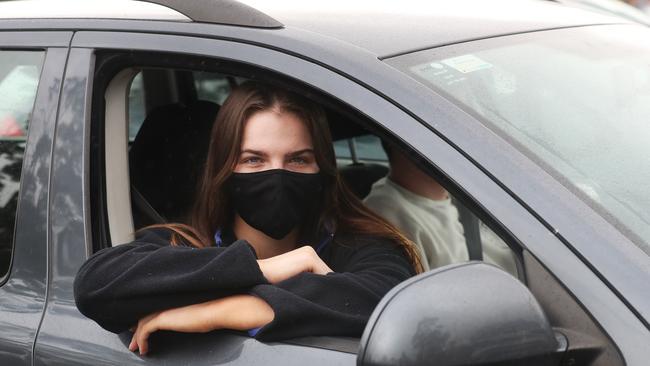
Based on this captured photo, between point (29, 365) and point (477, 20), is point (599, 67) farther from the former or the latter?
point (29, 365)

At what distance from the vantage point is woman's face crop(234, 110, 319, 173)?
2.40 metres

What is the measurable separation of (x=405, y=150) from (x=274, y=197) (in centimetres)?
49

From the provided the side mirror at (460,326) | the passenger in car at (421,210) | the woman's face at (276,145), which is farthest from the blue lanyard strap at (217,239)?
the side mirror at (460,326)

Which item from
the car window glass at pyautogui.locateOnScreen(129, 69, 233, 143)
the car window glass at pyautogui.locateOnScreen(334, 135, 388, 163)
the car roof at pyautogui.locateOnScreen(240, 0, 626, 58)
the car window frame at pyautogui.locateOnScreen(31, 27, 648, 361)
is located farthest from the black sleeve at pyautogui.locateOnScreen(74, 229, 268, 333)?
the car window glass at pyautogui.locateOnScreen(334, 135, 388, 163)

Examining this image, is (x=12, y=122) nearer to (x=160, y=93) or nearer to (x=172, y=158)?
(x=172, y=158)

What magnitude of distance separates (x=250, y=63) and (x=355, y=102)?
0.28 meters

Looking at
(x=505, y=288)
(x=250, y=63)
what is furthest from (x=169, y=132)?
(x=505, y=288)

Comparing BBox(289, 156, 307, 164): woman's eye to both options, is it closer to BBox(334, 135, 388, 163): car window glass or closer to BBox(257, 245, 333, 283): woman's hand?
BBox(257, 245, 333, 283): woman's hand

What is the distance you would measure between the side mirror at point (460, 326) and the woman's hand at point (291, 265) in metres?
0.55

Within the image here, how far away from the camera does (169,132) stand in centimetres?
298

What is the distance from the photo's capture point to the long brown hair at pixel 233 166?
8.00ft

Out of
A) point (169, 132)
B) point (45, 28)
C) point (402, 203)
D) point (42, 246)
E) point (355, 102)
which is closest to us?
point (355, 102)

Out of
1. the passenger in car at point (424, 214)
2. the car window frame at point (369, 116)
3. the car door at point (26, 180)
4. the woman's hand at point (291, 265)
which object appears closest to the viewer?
the car window frame at point (369, 116)

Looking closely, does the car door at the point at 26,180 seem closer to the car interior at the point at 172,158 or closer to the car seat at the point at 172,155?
the car interior at the point at 172,158
